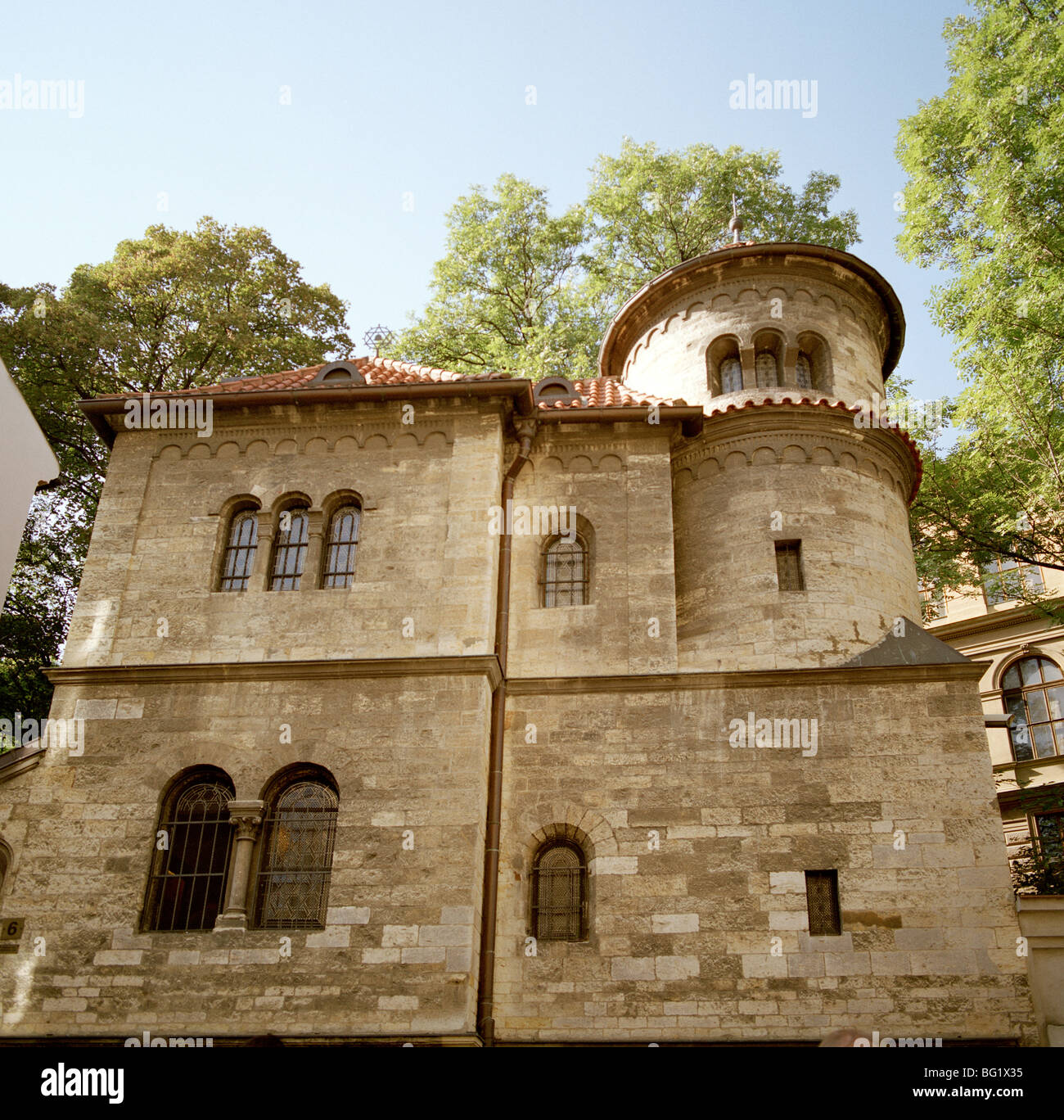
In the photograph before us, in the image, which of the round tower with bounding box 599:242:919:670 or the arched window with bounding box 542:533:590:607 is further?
the arched window with bounding box 542:533:590:607

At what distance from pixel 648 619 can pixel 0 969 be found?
8.49m

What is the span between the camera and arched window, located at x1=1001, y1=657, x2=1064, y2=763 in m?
23.3

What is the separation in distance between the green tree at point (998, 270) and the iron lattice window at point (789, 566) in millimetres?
4945

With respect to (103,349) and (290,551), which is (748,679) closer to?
(290,551)

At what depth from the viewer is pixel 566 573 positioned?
1402cm

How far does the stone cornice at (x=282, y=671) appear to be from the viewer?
1215 centimetres

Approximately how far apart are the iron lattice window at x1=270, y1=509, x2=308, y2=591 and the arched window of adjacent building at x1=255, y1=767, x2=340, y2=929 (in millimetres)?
2673

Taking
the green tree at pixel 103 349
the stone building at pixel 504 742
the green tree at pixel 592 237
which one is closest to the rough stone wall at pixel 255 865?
the stone building at pixel 504 742

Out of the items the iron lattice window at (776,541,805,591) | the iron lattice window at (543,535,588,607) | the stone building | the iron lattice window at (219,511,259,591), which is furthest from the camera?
the iron lattice window at (543,535,588,607)

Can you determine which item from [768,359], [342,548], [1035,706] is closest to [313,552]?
[342,548]

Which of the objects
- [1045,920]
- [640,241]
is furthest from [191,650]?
[640,241]

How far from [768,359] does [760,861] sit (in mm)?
8332

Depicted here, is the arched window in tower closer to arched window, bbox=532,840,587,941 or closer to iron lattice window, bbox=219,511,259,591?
iron lattice window, bbox=219,511,259,591

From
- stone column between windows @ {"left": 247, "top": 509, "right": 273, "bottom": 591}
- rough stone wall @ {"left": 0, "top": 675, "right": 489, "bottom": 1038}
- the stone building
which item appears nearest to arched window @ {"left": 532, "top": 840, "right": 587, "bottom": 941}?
the stone building
